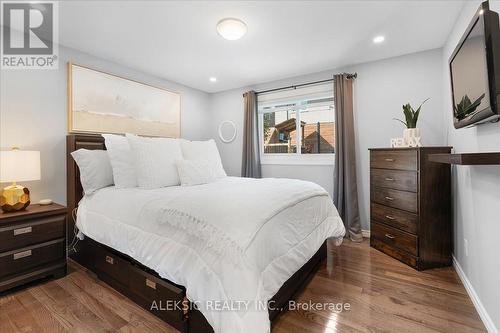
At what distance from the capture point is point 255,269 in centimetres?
122

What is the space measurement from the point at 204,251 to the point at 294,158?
2.80 metres

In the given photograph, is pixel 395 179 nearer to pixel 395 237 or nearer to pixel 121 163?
pixel 395 237

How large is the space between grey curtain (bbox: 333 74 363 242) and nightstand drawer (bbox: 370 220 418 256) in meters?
0.35

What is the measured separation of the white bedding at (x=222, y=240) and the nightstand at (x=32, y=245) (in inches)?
11.0

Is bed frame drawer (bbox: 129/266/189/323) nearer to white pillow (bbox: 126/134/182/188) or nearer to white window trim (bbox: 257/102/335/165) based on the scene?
white pillow (bbox: 126/134/182/188)

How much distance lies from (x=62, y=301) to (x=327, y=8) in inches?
127

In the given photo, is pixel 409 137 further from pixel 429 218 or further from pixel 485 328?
pixel 485 328

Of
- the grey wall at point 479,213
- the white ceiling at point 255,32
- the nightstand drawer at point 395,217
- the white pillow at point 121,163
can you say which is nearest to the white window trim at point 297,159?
the nightstand drawer at point 395,217

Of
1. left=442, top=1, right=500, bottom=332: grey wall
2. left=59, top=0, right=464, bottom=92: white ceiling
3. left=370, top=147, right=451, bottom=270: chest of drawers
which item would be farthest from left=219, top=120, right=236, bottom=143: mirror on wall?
left=442, top=1, right=500, bottom=332: grey wall

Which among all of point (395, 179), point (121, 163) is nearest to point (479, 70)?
point (395, 179)

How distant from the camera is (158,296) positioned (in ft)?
5.08

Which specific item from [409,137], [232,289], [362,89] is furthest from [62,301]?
[362,89]

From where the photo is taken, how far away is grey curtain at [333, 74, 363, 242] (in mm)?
3160

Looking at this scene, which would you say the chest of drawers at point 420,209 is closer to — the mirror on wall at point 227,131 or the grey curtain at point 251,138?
the grey curtain at point 251,138
